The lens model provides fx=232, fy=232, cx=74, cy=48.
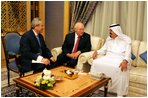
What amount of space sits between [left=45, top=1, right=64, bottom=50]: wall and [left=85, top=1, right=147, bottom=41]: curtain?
79 centimetres

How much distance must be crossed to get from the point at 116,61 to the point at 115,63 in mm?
68

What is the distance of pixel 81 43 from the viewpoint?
412 centimetres

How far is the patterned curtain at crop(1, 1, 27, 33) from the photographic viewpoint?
5195 mm

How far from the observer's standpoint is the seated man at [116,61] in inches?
134

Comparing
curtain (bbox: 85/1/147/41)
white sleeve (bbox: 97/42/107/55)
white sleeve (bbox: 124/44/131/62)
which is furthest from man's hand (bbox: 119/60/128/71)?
curtain (bbox: 85/1/147/41)

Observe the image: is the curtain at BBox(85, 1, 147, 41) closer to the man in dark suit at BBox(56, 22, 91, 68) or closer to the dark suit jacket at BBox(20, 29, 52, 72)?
the man in dark suit at BBox(56, 22, 91, 68)

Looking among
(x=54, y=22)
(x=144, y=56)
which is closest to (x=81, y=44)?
(x=144, y=56)

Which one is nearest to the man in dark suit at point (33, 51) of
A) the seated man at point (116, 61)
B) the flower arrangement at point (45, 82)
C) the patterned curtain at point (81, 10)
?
the seated man at point (116, 61)

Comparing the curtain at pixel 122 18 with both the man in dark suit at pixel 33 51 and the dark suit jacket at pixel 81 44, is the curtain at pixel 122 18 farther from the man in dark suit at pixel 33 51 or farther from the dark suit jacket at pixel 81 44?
the man in dark suit at pixel 33 51

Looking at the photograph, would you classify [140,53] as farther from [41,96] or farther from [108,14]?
[41,96]

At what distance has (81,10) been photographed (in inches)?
191

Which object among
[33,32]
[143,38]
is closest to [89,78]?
[33,32]

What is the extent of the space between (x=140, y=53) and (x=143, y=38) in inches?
21.1

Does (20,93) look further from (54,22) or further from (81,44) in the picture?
(54,22)
